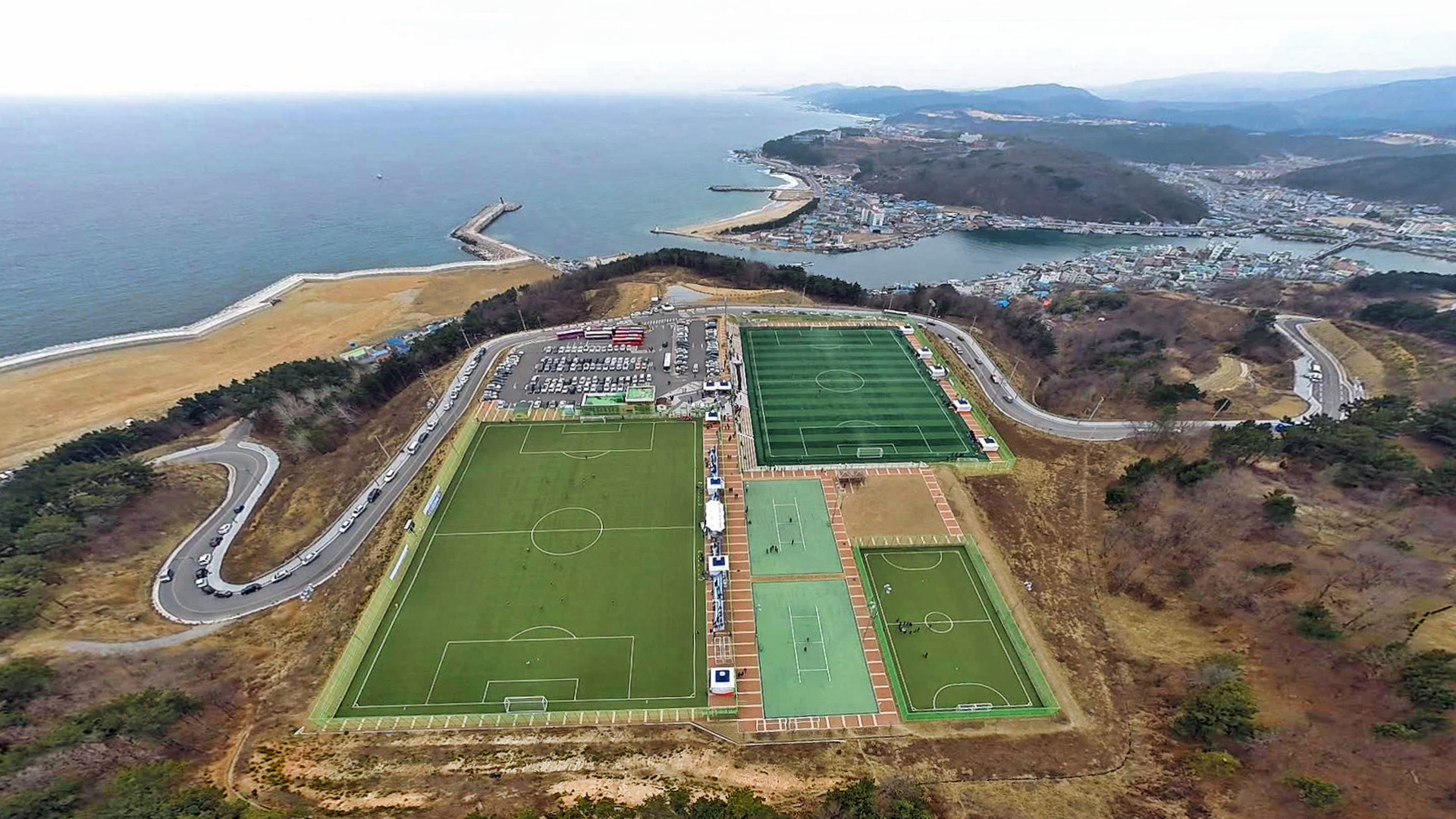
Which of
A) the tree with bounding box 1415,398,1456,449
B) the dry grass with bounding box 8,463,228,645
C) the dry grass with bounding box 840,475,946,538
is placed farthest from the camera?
the dry grass with bounding box 840,475,946,538

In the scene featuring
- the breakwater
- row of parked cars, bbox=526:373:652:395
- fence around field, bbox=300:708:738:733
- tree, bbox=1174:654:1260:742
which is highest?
the breakwater

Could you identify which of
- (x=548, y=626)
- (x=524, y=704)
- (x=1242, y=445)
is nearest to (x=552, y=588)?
(x=548, y=626)

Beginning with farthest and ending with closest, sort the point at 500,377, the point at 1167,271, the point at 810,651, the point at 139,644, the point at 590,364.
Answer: the point at 1167,271 < the point at 590,364 < the point at 500,377 < the point at 810,651 < the point at 139,644

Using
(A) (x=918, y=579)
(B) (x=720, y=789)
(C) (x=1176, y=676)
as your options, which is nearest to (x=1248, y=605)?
(C) (x=1176, y=676)

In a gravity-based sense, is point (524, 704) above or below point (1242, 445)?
below

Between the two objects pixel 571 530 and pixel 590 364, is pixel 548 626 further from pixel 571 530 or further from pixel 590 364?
pixel 590 364

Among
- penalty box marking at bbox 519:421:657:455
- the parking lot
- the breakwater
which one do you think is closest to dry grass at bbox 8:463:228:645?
the parking lot

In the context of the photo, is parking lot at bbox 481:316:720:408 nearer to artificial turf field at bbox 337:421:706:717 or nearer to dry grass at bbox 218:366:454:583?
artificial turf field at bbox 337:421:706:717
